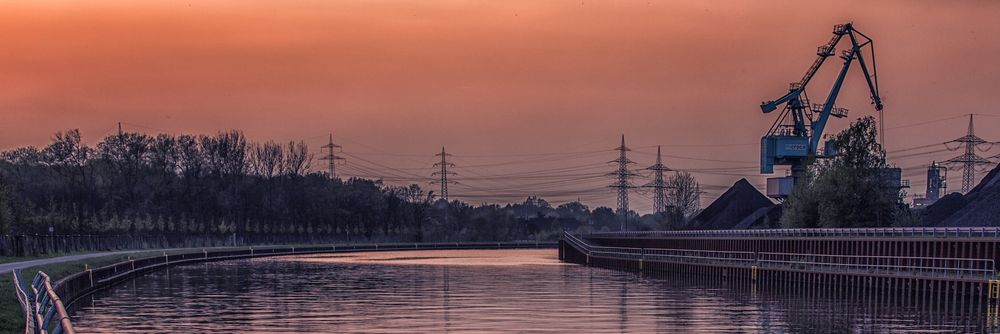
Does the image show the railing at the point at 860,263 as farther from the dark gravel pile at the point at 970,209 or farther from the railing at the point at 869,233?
the dark gravel pile at the point at 970,209

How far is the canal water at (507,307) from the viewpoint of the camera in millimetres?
53281

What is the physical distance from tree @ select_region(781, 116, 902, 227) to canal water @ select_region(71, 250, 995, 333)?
2143cm

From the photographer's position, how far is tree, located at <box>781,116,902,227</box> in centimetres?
11275

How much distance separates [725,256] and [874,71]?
195 ft

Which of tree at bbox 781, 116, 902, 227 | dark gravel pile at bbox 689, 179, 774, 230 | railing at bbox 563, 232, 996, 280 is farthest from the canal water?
dark gravel pile at bbox 689, 179, 774, 230

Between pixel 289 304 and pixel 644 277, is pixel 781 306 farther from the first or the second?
pixel 644 277

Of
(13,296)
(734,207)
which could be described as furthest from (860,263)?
(734,207)

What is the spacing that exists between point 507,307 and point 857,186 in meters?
58.0

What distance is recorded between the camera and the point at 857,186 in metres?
113

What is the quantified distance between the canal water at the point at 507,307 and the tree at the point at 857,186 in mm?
21431

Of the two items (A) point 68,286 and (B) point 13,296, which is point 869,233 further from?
(B) point 13,296

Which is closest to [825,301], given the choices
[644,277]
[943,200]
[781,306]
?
[781,306]

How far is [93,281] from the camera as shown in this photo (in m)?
77.3

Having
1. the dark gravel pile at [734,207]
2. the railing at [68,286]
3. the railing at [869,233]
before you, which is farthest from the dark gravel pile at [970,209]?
the railing at [68,286]
